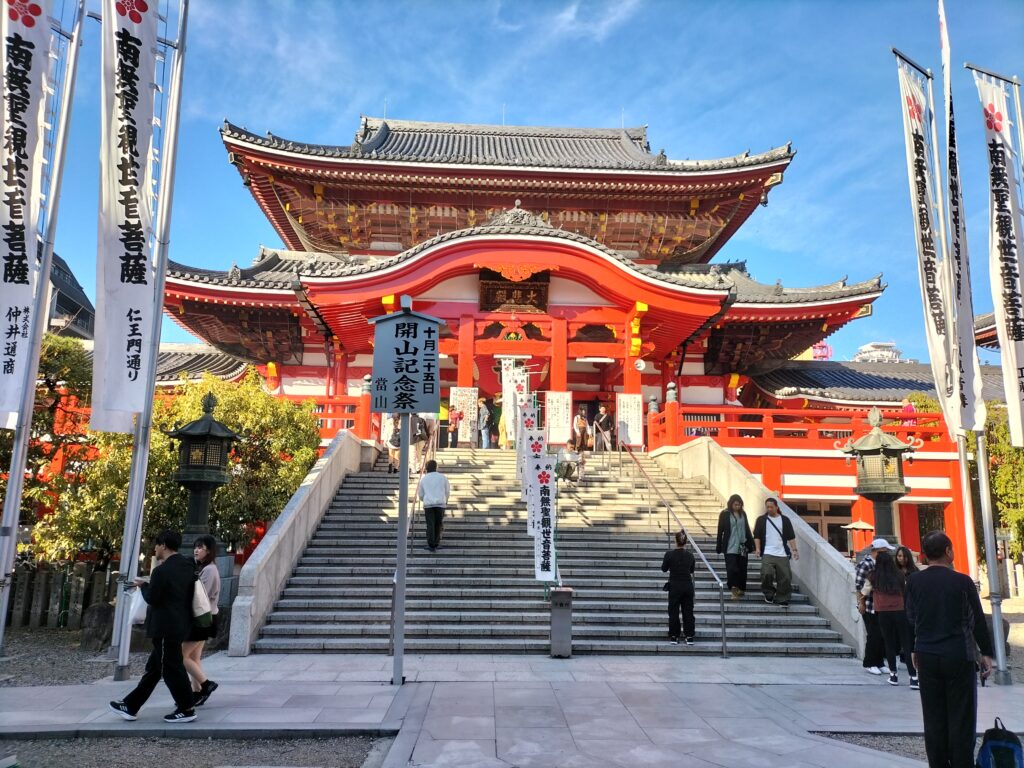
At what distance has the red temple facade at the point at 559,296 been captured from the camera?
16312mm

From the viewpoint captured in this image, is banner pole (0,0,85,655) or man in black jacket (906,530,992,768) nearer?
man in black jacket (906,530,992,768)

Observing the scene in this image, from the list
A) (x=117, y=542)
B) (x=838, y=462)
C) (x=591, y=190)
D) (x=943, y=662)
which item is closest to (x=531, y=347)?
(x=591, y=190)

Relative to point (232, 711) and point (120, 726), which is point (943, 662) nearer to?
point (232, 711)

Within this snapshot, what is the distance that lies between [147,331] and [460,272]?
10411 mm

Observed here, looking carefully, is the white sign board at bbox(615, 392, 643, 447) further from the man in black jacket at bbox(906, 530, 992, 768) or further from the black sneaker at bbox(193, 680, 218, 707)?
the man in black jacket at bbox(906, 530, 992, 768)

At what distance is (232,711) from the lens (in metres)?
5.90

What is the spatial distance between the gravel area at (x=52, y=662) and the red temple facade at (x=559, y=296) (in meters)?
6.76

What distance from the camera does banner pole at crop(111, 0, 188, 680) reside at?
289 inches

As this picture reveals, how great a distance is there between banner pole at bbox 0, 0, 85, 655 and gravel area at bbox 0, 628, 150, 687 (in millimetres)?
1436

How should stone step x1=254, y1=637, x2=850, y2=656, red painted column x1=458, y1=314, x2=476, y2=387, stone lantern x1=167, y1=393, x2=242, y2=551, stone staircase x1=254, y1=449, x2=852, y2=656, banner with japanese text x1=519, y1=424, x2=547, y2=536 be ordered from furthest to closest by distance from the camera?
red painted column x1=458, y1=314, x2=476, y2=387, banner with japanese text x1=519, y1=424, x2=547, y2=536, stone lantern x1=167, y1=393, x2=242, y2=551, stone staircase x1=254, y1=449, x2=852, y2=656, stone step x1=254, y1=637, x2=850, y2=656

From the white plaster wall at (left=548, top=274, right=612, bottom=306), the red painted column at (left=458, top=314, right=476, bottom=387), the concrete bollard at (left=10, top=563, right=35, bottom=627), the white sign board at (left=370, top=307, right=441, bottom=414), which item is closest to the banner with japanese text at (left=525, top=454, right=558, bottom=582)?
the white sign board at (left=370, top=307, right=441, bottom=414)

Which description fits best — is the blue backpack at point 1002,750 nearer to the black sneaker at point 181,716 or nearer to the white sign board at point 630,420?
the black sneaker at point 181,716

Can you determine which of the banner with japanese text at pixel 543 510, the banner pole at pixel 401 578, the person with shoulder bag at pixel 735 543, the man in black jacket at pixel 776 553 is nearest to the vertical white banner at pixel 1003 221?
the man in black jacket at pixel 776 553

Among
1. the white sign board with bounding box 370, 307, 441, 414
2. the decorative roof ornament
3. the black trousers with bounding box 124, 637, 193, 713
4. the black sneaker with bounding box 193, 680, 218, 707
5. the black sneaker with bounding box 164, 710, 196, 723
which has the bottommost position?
the black sneaker with bounding box 164, 710, 196, 723
